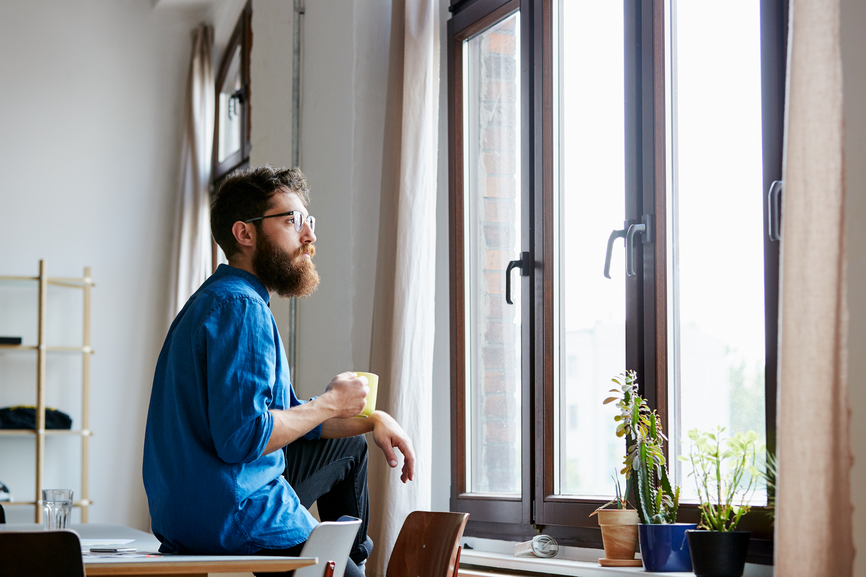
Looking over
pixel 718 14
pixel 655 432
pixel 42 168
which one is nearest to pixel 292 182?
pixel 655 432

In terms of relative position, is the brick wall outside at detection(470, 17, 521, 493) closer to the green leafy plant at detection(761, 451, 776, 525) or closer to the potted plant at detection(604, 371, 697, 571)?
the potted plant at detection(604, 371, 697, 571)

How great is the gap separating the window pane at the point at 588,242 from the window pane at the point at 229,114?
2.90 meters

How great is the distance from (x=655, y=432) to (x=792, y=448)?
0.62 m

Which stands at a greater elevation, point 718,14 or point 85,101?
point 85,101

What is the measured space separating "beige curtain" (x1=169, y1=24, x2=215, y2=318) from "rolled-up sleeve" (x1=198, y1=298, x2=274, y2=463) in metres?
3.84

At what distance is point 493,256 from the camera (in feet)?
10.3

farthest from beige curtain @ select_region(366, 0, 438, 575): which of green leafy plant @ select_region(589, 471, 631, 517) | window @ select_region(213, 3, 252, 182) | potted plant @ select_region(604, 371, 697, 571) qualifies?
window @ select_region(213, 3, 252, 182)

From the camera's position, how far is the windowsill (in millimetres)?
2100

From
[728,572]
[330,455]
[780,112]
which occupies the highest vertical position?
[780,112]

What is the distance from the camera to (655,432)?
7.14ft

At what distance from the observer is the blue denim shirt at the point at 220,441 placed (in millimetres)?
1562

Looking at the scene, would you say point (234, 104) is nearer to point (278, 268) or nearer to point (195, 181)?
point (195, 181)

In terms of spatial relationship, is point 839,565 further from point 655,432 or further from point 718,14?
point 718,14

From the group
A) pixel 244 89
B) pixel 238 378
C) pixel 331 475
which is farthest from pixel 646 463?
pixel 244 89
